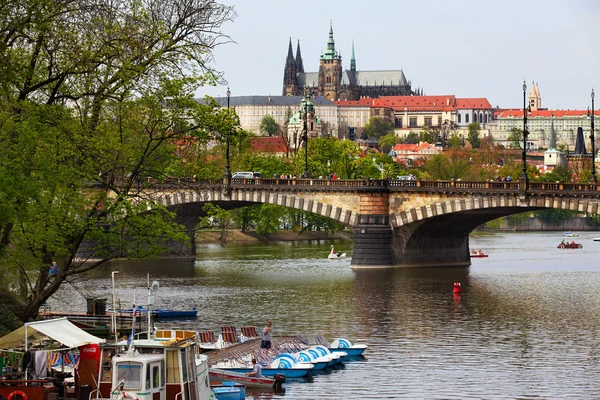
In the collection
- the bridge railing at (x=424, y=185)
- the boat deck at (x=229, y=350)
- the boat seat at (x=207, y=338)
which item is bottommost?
the boat deck at (x=229, y=350)

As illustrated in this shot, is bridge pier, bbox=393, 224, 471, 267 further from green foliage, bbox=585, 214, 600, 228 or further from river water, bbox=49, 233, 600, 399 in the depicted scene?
green foliage, bbox=585, 214, 600, 228

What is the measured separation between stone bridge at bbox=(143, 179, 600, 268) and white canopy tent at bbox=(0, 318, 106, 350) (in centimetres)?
4320

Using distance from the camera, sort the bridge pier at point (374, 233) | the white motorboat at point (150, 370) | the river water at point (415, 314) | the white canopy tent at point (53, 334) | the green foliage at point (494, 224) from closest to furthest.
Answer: the white motorboat at point (150, 370)
the white canopy tent at point (53, 334)
the river water at point (415, 314)
the bridge pier at point (374, 233)
the green foliage at point (494, 224)

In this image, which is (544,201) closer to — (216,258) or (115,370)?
(216,258)

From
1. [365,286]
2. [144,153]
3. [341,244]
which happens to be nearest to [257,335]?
[144,153]

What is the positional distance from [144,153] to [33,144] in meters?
3.78

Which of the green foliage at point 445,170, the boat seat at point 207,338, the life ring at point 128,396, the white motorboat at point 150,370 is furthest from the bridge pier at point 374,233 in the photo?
the green foliage at point 445,170

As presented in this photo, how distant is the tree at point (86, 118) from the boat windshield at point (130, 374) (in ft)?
21.3

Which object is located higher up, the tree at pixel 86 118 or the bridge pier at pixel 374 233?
the tree at pixel 86 118

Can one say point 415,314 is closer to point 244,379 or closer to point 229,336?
point 229,336

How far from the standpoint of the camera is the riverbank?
130 m

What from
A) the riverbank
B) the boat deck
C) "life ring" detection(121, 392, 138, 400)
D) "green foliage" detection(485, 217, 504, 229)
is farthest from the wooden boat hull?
"green foliage" detection(485, 217, 504, 229)

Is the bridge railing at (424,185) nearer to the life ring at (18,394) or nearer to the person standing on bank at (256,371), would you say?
the person standing on bank at (256,371)

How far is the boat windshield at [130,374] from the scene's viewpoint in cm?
2897
